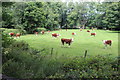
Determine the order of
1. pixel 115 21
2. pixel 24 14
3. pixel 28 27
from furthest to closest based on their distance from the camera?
pixel 115 21
pixel 24 14
pixel 28 27

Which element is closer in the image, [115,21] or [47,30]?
[47,30]

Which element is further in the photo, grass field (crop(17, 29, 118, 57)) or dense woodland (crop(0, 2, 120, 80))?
grass field (crop(17, 29, 118, 57))

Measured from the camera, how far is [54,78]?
149 centimetres

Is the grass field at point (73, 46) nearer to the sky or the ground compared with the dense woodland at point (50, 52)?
nearer to the ground

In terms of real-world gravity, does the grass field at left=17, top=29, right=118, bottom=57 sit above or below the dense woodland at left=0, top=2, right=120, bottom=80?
below

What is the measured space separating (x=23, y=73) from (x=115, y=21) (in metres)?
11.2

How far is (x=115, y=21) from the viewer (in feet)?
37.4

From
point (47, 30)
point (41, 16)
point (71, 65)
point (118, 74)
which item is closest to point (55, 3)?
point (47, 30)

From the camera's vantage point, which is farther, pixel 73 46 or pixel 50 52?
pixel 73 46

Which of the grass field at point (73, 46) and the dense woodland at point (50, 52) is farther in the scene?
the grass field at point (73, 46)

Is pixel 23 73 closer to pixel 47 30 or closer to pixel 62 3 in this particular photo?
pixel 62 3

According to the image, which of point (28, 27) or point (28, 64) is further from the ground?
point (28, 27)

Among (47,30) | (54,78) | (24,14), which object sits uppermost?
(24,14)

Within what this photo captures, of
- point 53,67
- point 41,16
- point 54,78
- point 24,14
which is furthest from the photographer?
point 41,16
